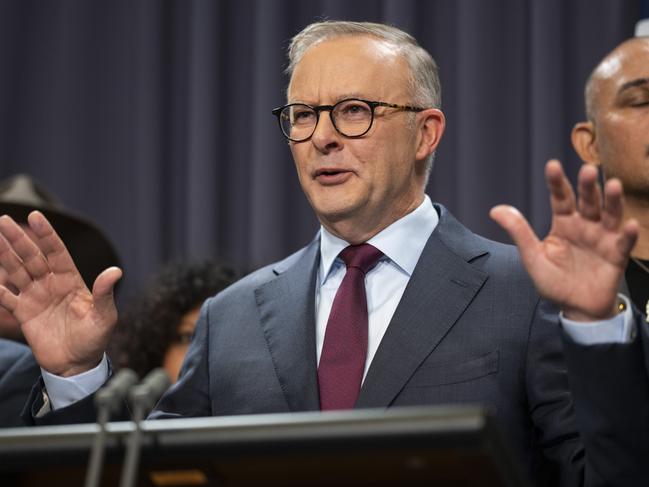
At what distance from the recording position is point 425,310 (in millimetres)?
2016

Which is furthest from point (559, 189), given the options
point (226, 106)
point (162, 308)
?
point (226, 106)

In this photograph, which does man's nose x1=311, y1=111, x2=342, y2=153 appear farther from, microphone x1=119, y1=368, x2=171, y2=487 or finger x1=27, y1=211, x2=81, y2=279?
microphone x1=119, y1=368, x2=171, y2=487

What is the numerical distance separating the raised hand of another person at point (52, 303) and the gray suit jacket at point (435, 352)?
0.88 feet

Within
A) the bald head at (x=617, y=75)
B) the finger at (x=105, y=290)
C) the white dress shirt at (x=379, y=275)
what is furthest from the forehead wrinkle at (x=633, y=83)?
the finger at (x=105, y=290)

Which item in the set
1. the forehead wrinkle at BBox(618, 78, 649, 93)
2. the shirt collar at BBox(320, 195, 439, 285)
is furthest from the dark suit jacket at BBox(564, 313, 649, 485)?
the forehead wrinkle at BBox(618, 78, 649, 93)

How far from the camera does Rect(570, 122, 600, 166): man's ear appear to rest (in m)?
2.63

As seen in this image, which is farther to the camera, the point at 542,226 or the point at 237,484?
the point at 542,226

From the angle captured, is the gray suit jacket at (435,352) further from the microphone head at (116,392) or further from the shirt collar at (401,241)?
the microphone head at (116,392)

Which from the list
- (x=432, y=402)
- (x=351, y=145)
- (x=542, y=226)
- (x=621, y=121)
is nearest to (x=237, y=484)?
(x=432, y=402)

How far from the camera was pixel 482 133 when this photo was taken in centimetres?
356

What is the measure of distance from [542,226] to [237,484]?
2.33 metres

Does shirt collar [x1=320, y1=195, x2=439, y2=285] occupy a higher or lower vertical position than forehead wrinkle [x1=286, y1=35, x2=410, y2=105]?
lower

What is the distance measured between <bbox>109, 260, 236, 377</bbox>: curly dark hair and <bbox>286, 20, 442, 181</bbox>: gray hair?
1.32m

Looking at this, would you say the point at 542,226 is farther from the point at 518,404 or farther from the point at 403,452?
the point at 403,452
